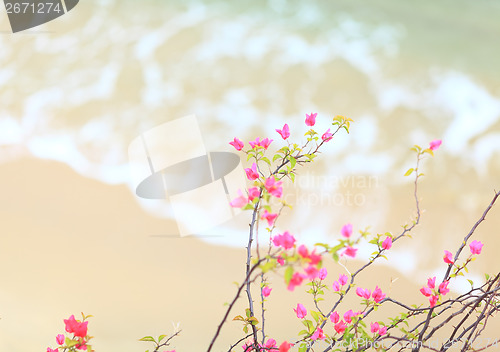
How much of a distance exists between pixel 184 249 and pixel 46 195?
588 mm

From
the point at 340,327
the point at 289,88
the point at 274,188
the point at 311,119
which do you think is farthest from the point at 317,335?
the point at 289,88

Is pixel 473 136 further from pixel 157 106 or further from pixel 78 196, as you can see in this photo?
pixel 78 196

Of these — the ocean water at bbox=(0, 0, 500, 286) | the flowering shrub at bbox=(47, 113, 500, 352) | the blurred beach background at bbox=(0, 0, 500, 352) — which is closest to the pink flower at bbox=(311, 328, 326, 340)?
the flowering shrub at bbox=(47, 113, 500, 352)

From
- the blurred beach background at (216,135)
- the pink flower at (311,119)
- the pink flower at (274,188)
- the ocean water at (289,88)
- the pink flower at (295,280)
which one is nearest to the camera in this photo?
the pink flower at (295,280)

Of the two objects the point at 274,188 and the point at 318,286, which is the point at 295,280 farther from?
the point at 318,286

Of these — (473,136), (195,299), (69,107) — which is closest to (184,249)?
(195,299)

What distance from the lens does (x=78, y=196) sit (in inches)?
78.5

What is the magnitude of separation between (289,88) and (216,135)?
0.41 meters

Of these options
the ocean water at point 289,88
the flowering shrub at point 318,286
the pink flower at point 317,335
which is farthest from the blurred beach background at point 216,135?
the pink flower at point 317,335

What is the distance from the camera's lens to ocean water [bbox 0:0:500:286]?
6.89 feet

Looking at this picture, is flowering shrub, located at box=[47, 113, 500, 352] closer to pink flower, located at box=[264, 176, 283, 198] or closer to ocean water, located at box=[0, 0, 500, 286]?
pink flower, located at box=[264, 176, 283, 198]

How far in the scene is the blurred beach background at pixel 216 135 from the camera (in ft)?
6.09

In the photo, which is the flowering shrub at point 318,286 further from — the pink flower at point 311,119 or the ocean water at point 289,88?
the ocean water at point 289,88

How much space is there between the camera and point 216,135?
2.16 m
